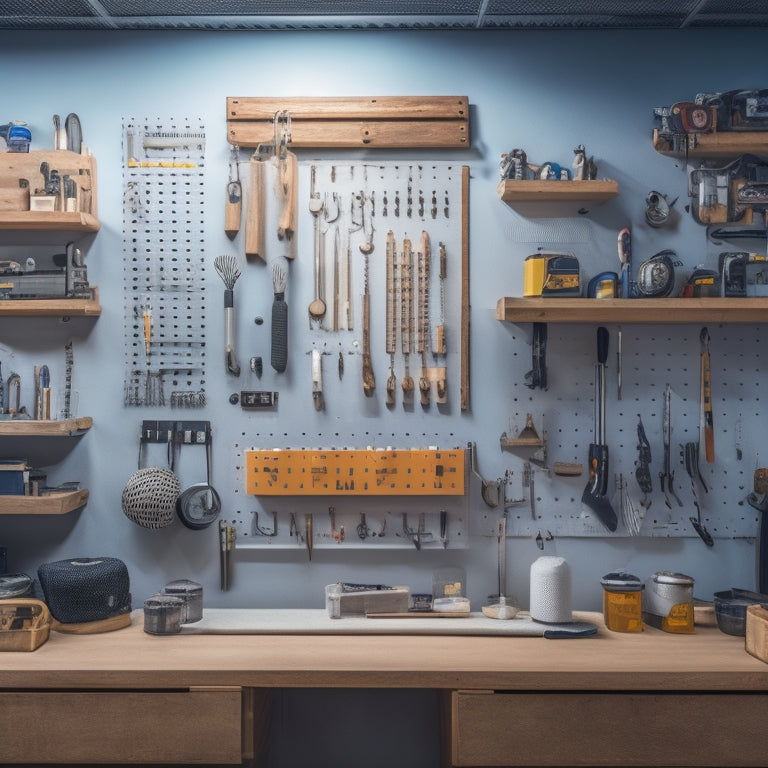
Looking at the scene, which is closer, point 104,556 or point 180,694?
point 180,694

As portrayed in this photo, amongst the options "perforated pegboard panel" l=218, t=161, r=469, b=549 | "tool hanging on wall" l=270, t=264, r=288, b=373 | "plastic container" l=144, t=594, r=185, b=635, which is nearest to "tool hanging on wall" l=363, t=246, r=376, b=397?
"perforated pegboard panel" l=218, t=161, r=469, b=549

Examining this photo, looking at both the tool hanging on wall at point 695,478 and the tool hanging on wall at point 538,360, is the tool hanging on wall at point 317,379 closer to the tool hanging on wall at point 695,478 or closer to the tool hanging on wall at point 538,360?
the tool hanging on wall at point 538,360

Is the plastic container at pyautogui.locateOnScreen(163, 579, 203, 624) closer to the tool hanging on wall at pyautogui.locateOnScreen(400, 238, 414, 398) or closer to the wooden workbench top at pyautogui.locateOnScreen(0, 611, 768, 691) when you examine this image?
the wooden workbench top at pyautogui.locateOnScreen(0, 611, 768, 691)

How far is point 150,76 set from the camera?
2.71m

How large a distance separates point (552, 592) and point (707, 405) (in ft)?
3.08

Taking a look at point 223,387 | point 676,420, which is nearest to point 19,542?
point 223,387

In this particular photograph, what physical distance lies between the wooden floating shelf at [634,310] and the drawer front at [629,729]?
1220 mm

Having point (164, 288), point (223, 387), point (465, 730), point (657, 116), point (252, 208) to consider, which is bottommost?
point (465, 730)

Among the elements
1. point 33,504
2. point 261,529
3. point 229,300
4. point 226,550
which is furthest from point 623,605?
point 33,504

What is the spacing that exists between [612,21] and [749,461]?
1732 mm

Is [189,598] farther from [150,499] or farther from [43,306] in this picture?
[43,306]

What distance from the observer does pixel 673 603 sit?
237 cm

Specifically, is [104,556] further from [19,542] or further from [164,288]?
[164,288]

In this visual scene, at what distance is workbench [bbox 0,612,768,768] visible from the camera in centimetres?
201
